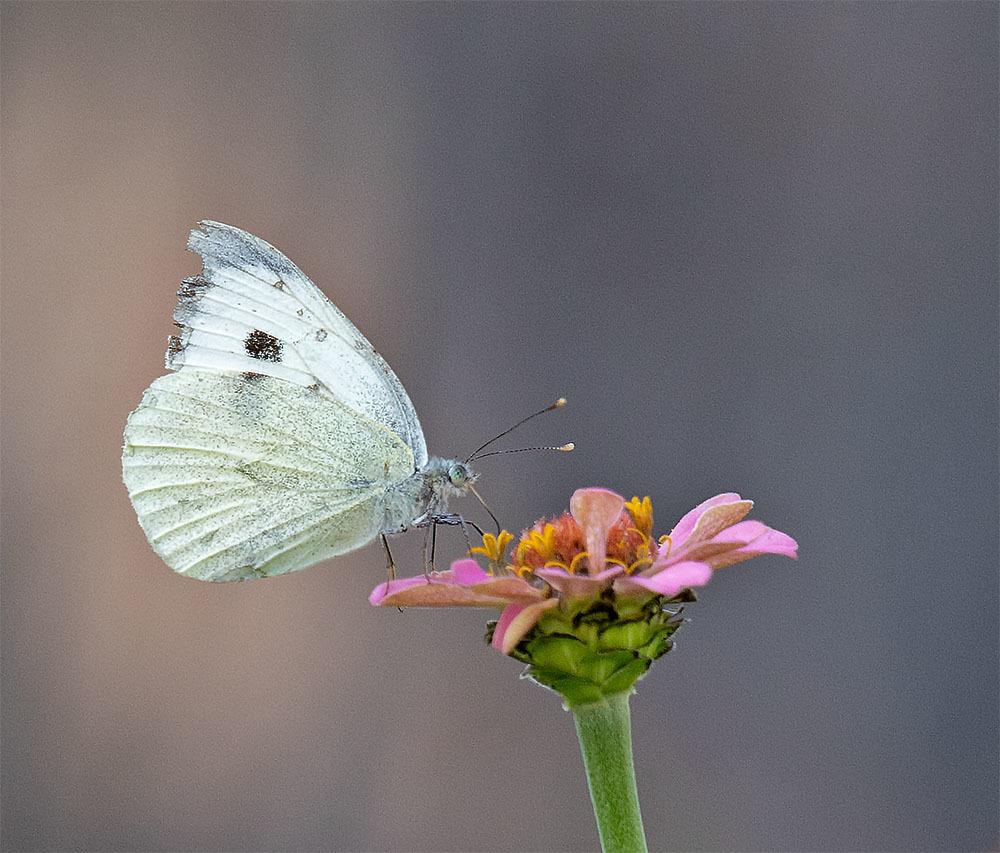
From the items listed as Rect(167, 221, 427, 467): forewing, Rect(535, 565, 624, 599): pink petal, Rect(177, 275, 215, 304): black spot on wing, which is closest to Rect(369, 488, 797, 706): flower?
Rect(535, 565, 624, 599): pink petal

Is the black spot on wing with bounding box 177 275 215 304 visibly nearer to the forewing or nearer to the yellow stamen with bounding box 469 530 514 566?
the forewing

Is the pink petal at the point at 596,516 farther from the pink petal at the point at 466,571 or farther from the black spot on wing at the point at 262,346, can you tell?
the black spot on wing at the point at 262,346

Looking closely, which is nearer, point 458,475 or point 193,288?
point 458,475

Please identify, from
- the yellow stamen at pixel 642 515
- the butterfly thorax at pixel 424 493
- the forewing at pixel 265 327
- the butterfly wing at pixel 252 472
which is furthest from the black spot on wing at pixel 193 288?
the yellow stamen at pixel 642 515

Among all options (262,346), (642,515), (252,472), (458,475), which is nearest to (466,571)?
(642,515)

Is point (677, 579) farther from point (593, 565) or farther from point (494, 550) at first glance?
point (494, 550)

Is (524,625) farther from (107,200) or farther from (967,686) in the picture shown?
(107,200)
